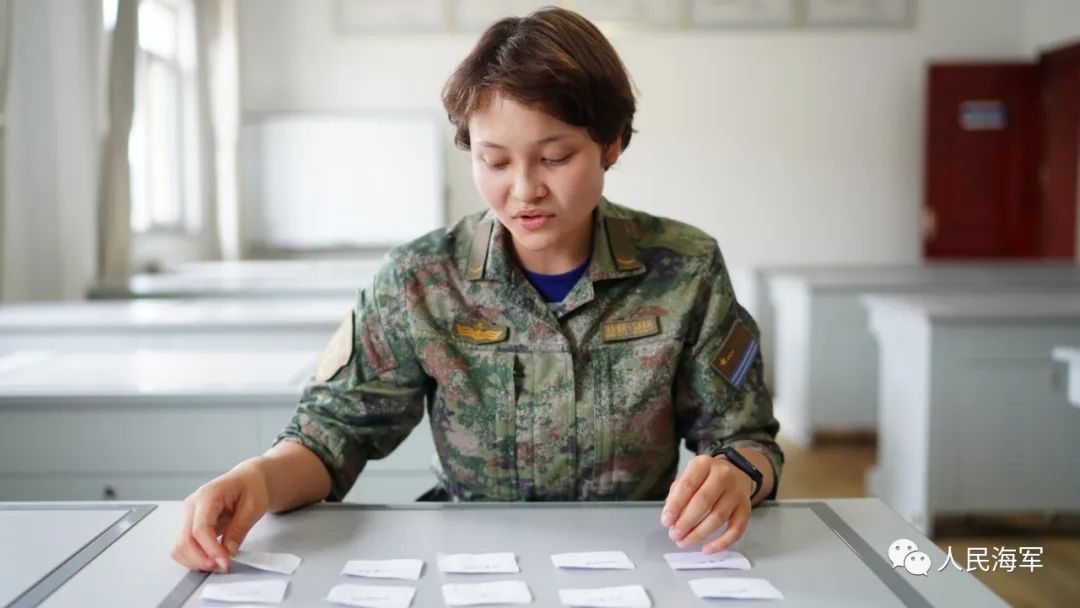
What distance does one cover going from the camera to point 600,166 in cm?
117

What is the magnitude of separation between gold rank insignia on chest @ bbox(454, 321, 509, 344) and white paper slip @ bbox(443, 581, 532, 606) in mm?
397

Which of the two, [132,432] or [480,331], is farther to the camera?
[132,432]

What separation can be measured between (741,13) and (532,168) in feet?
20.1

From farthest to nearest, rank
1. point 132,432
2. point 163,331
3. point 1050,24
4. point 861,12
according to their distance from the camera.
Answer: point 861,12 < point 1050,24 < point 163,331 < point 132,432

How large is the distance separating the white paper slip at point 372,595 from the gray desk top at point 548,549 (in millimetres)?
15

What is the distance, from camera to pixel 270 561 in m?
1.01

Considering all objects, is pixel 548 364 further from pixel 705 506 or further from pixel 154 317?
pixel 154 317

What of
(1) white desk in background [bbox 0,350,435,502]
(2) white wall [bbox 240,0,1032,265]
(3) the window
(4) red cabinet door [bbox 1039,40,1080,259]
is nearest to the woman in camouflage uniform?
(1) white desk in background [bbox 0,350,435,502]

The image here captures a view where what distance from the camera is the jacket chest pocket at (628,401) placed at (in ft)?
4.15

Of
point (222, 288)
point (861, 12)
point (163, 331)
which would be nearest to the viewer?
point (163, 331)

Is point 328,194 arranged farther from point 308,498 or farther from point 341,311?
point 308,498

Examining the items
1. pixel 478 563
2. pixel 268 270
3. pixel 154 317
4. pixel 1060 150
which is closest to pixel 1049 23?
pixel 1060 150

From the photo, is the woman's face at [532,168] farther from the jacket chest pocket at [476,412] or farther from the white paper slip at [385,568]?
the white paper slip at [385,568]

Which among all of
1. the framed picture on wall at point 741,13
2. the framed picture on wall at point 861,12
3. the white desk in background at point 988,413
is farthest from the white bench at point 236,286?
the framed picture on wall at point 861,12
